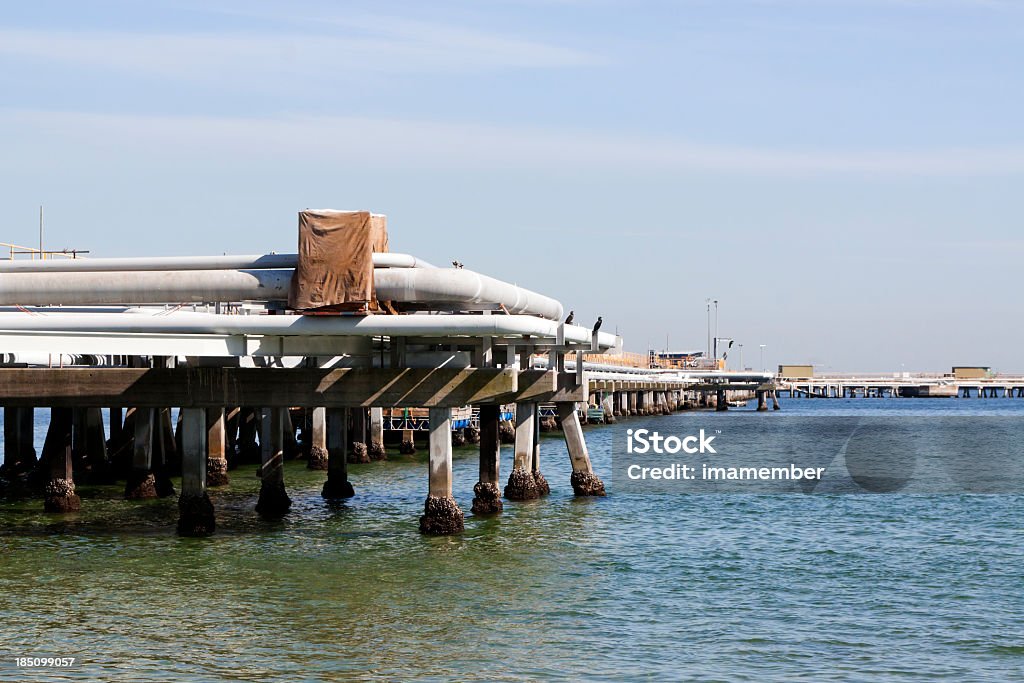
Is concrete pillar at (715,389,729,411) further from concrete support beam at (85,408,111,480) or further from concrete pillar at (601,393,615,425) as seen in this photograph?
concrete support beam at (85,408,111,480)

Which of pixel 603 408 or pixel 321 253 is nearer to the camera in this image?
pixel 321 253

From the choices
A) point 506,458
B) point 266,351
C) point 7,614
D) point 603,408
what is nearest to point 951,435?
point 603,408

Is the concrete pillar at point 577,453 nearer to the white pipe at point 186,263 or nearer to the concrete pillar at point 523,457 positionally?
the concrete pillar at point 523,457

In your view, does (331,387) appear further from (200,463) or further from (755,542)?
(755,542)

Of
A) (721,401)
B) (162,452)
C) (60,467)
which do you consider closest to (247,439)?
(162,452)

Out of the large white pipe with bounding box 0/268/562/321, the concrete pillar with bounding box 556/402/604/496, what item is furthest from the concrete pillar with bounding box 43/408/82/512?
the concrete pillar with bounding box 556/402/604/496

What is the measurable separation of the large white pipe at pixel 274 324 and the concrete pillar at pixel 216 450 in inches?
603

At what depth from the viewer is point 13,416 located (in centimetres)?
4684

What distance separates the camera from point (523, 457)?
137 ft

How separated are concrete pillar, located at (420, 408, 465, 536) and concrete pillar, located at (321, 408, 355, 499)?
9.07 m

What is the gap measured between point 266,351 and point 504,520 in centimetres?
844

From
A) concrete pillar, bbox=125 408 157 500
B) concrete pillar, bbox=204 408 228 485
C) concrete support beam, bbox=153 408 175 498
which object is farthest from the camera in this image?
concrete pillar, bbox=204 408 228 485

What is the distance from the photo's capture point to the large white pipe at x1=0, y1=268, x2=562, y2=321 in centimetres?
3225

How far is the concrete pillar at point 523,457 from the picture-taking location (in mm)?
41250
